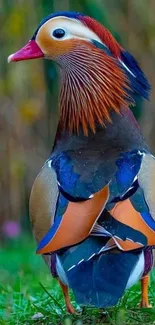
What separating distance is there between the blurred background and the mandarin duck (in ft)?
18.7

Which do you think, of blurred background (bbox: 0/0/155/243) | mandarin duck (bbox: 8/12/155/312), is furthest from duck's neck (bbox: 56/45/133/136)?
blurred background (bbox: 0/0/155/243)

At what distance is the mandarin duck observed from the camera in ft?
11.7

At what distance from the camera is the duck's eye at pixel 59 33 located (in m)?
4.29

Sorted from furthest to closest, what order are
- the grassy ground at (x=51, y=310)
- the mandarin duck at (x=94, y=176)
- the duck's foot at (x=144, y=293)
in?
the duck's foot at (x=144, y=293) < the grassy ground at (x=51, y=310) < the mandarin duck at (x=94, y=176)

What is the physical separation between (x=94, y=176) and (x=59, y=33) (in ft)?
2.55

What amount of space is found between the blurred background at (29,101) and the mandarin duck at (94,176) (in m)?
5.71

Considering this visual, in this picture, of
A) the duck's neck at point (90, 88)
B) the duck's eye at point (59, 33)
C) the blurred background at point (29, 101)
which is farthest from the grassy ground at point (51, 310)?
the blurred background at point (29, 101)

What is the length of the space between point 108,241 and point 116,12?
24.8 feet

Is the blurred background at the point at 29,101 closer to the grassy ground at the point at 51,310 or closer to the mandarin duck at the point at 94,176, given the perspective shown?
the grassy ground at the point at 51,310

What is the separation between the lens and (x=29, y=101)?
10.8 meters

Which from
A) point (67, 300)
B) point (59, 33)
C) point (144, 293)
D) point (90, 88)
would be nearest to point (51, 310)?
point (67, 300)

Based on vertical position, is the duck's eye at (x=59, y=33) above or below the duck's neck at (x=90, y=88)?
above

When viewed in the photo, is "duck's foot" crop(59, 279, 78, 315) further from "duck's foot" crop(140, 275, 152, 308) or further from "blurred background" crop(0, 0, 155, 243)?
"blurred background" crop(0, 0, 155, 243)

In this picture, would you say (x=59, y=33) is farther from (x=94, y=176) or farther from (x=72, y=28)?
(x=94, y=176)
